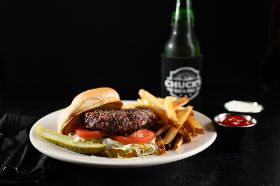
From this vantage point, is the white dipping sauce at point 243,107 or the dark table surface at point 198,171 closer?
the dark table surface at point 198,171

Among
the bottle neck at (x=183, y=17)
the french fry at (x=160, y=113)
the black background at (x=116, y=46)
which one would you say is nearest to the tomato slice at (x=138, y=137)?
the french fry at (x=160, y=113)

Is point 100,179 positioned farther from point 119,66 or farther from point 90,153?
point 119,66

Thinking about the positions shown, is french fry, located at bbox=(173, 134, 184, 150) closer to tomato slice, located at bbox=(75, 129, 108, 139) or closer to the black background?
tomato slice, located at bbox=(75, 129, 108, 139)

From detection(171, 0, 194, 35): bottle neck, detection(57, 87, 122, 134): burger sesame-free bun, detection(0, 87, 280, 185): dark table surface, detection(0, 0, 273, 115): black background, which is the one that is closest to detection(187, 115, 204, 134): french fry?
detection(0, 87, 280, 185): dark table surface

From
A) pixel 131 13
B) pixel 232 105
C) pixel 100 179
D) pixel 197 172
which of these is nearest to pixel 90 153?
pixel 100 179

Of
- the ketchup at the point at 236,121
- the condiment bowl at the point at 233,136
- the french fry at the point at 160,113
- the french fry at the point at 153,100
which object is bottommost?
the condiment bowl at the point at 233,136

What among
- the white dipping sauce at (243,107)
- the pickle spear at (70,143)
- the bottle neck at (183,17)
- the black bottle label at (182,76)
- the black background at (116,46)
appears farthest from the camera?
the black background at (116,46)

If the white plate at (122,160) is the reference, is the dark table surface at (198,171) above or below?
below

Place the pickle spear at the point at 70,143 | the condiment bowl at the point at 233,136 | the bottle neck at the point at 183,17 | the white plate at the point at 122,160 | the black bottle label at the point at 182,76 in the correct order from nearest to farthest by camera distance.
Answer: the white plate at the point at 122,160 < the pickle spear at the point at 70,143 < the condiment bowl at the point at 233,136 < the black bottle label at the point at 182,76 < the bottle neck at the point at 183,17

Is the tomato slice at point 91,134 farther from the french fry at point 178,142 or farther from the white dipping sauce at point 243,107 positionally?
the white dipping sauce at point 243,107
